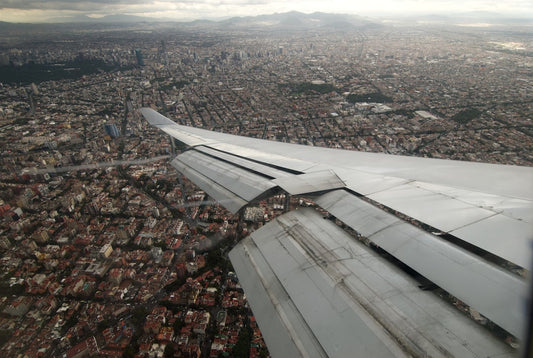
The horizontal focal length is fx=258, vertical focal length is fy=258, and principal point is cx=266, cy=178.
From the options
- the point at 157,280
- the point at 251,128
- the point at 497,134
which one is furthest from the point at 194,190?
the point at 497,134

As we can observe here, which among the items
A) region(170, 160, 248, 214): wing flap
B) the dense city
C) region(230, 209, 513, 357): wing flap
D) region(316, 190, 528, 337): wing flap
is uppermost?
region(316, 190, 528, 337): wing flap

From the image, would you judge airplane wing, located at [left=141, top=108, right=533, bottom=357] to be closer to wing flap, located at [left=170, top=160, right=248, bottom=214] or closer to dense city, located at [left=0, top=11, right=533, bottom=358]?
wing flap, located at [left=170, top=160, right=248, bottom=214]

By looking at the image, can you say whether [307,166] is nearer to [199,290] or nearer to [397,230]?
[397,230]

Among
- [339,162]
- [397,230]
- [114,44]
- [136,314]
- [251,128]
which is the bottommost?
[136,314]

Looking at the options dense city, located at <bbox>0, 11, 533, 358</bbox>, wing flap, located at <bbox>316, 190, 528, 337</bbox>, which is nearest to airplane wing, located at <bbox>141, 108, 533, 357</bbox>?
wing flap, located at <bbox>316, 190, 528, 337</bbox>

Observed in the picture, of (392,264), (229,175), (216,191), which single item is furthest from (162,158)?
(392,264)

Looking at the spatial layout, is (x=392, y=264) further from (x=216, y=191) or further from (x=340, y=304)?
(x=216, y=191)
